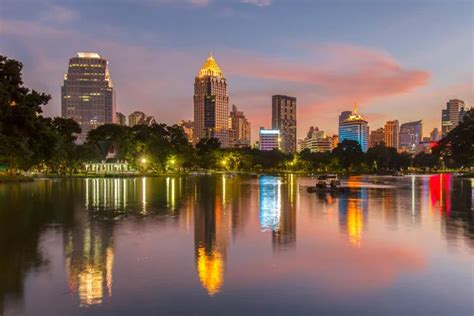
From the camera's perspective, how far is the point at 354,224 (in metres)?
19.1

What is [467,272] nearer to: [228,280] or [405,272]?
[405,272]

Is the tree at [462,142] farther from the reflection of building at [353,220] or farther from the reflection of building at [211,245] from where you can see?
the reflection of building at [211,245]

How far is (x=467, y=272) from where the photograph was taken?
10.9 metres

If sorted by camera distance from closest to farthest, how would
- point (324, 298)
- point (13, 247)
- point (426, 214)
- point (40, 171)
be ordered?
1. point (324, 298)
2. point (13, 247)
3. point (426, 214)
4. point (40, 171)

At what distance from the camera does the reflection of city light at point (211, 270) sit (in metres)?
9.71

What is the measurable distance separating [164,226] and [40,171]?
317 ft

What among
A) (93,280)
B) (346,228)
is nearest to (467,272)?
(346,228)

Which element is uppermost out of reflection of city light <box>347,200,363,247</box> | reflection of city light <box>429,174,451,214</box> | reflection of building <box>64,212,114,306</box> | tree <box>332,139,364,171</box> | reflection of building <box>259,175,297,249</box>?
tree <box>332,139,364,171</box>

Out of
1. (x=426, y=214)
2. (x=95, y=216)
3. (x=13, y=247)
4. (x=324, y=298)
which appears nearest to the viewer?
(x=324, y=298)

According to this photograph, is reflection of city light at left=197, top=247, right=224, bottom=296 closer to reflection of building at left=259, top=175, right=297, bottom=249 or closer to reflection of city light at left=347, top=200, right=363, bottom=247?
reflection of building at left=259, top=175, right=297, bottom=249

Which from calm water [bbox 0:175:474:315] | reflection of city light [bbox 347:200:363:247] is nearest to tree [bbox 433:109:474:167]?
reflection of city light [bbox 347:200:363:247]

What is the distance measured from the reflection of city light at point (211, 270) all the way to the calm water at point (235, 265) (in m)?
0.03

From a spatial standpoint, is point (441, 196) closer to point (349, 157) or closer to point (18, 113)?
point (18, 113)

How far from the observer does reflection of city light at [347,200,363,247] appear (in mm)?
15555
